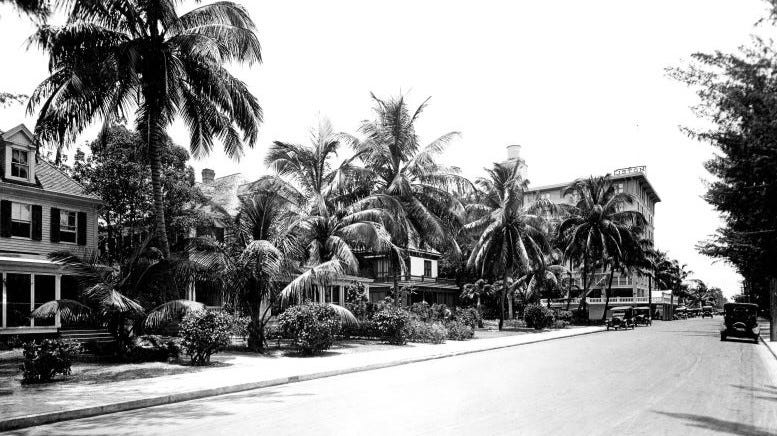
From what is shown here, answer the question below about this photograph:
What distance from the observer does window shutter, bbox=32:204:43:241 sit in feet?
86.5

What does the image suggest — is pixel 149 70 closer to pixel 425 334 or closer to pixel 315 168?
pixel 315 168

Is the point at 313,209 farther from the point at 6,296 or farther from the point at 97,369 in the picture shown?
the point at 6,296

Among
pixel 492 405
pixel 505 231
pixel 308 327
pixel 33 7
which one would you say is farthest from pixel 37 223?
pixel 505 231

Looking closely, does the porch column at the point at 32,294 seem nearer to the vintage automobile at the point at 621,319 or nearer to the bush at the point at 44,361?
the bush at the point at 44,361

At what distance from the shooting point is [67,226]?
1108 inches

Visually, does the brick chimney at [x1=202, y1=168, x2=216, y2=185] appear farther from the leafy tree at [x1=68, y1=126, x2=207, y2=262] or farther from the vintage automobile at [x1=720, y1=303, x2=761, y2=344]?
the vintage automobile at [x1=720, y1=303, x2=761, y2=344]

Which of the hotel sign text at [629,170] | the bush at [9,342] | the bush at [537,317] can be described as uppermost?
the hotel sign text at [629,170]

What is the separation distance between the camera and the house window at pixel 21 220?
25.6 m

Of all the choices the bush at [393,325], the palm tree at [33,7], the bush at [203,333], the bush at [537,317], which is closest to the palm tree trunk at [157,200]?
the bush at [203,333]

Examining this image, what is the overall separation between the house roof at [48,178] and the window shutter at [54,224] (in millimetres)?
1001

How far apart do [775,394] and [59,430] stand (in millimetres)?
13242

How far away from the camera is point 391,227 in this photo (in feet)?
89.6

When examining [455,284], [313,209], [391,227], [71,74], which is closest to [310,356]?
[313,209]

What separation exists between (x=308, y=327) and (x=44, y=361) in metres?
8.18
